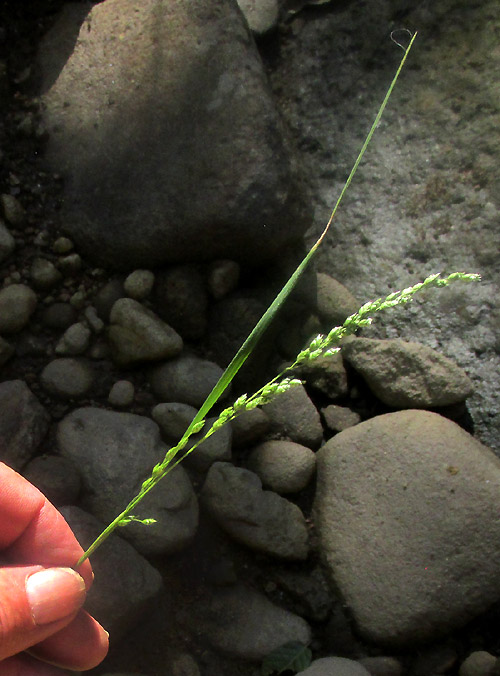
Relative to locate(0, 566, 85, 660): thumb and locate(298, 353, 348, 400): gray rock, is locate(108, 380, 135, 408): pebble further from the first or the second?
locate(0, 566, 85, 660): thumb

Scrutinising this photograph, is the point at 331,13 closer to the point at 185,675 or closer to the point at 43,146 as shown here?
the point at 43,146

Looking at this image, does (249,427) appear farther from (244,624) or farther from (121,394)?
(244,624)

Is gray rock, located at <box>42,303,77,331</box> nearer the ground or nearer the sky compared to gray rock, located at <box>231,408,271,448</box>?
nearer the sky

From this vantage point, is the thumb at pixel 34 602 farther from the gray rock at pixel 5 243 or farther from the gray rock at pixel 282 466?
the gray rock at pixel 5 243

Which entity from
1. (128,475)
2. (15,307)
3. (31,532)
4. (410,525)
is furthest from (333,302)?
(31,532)

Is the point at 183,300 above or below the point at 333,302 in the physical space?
above

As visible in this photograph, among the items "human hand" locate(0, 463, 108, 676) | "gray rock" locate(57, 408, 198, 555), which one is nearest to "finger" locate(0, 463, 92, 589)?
"human hand" locate(0, 463, 108, 676)
